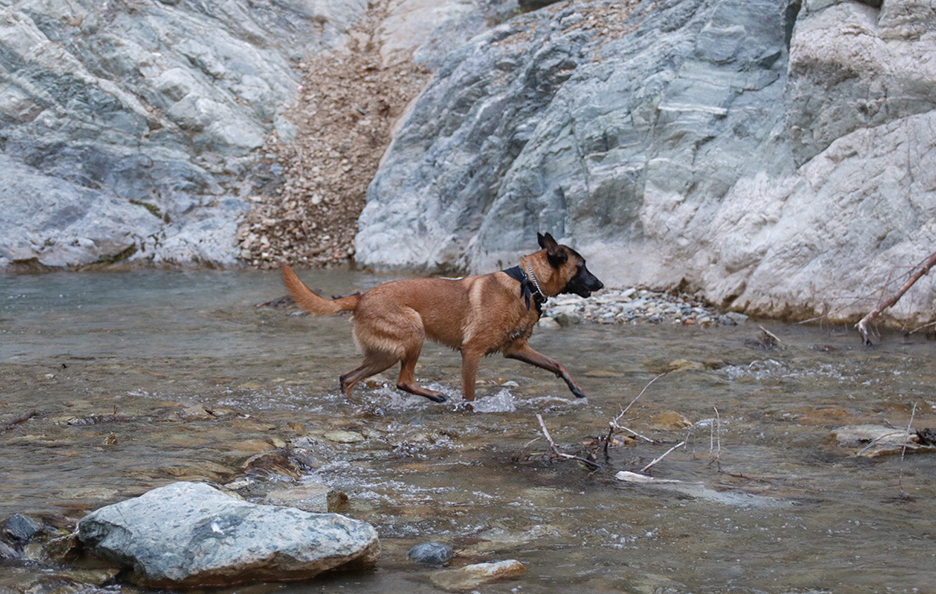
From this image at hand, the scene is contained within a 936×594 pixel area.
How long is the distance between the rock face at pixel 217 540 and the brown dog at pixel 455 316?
12.9ft

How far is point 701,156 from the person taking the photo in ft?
41.6

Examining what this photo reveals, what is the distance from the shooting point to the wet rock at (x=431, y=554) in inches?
Answer: 133

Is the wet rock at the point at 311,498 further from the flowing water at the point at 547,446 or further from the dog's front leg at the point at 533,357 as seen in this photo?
the dog's front leg at the point at 533,357

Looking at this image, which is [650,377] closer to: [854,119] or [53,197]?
[854,119]

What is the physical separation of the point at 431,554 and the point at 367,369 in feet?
13.8

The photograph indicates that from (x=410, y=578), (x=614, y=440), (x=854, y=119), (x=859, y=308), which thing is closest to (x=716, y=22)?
(x=854, y=119)

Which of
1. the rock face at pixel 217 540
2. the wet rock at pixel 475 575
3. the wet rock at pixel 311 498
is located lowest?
the wet rock at pixel 311 498

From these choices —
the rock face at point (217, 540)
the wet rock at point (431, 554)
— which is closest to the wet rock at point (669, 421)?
the wet rock at point (431, 554)

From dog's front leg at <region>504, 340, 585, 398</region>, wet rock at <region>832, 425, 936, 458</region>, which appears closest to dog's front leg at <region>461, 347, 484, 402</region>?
dog's front leg at <region>504, 340, 585, 398</region>

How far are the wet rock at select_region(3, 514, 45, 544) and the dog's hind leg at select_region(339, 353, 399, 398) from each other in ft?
13.4

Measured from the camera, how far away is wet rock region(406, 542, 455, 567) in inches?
133

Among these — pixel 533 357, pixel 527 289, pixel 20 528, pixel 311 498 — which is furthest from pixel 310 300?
pixel 20 528

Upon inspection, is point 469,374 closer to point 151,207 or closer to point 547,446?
point 547,446

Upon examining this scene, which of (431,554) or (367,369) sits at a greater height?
(431,554)
